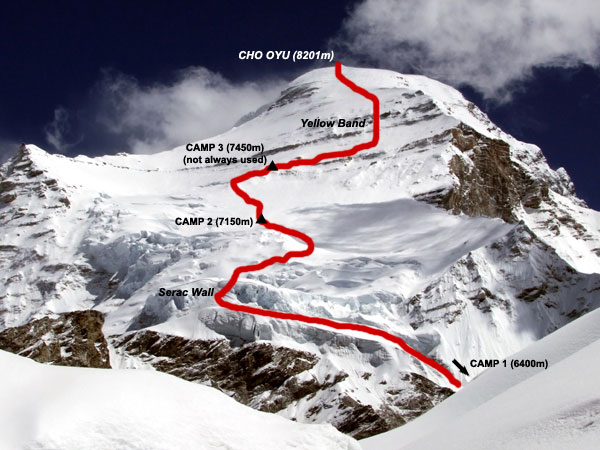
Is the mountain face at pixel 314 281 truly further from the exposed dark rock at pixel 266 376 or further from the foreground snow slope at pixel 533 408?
the foreground snow slope at pixel 533 408

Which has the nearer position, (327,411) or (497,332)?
(327,411)

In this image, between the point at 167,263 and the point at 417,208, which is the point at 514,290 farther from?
the point at 167,263

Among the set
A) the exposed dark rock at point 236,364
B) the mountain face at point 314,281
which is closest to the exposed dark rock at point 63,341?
the mountain face at point 314,281

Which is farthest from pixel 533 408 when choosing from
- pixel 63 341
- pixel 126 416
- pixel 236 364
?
pixel 63 341

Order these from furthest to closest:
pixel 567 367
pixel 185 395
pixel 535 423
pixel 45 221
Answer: pixel 45 221 < pixel 567 367 < pixel 535 423 < pixel 185 395

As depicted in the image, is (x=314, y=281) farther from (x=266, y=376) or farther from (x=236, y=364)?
(x=266, y=376)

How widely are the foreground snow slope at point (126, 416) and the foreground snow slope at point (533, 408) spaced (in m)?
4.60

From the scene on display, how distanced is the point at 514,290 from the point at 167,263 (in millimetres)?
55329

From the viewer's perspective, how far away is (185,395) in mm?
17297

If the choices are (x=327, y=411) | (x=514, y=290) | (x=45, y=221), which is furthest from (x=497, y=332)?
(x=45, y=221)

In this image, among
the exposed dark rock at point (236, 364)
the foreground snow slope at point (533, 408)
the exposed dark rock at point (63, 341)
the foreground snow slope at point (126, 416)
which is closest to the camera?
the foreground snow slope at point (126, 416)

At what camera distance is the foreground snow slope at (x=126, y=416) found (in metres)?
15.7

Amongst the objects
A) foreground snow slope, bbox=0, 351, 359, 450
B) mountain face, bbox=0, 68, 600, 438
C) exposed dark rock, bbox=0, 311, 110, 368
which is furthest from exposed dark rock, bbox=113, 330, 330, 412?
foreground snow slope, bbox=0, 351, 359, 450

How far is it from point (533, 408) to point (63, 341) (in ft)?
353
